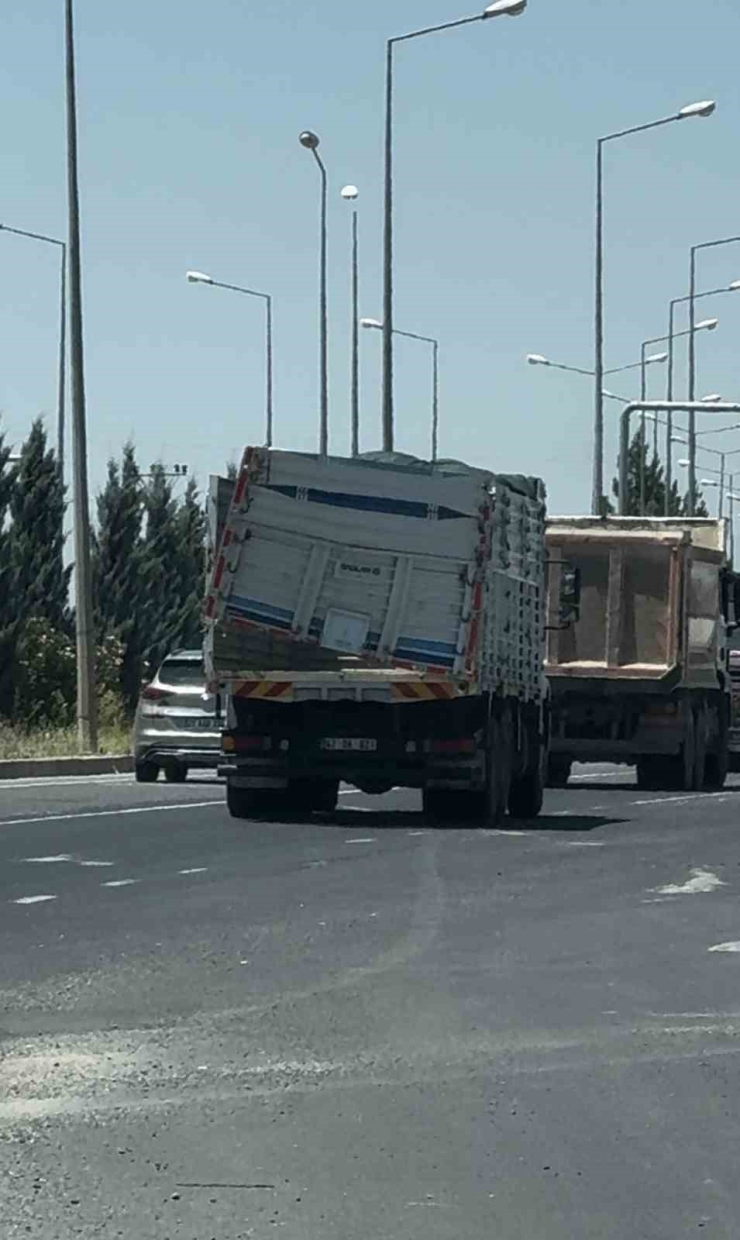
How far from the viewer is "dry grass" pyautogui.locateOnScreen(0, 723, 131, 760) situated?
37250 mm

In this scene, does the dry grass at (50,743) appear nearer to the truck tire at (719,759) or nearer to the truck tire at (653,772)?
the truck tire at (653,772)

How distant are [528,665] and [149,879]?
9.60 meters

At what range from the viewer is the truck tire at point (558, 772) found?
1399 inches

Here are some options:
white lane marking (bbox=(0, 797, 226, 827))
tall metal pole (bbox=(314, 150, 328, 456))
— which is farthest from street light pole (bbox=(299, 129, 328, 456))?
white lane marking (bbox=(0, 797, 226, 827))

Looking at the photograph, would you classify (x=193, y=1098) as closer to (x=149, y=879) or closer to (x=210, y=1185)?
(x=210, y=1185)

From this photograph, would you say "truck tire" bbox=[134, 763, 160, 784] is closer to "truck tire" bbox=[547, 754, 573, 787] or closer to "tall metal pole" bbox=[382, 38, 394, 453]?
"truck tire" bbox=[547, 754, 573, 787]

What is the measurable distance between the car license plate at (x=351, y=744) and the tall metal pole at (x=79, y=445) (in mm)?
13413

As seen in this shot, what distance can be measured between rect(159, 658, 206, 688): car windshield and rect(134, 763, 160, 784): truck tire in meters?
1.01

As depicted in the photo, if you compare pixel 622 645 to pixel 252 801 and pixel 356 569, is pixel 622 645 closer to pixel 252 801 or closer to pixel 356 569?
pixel 252 801

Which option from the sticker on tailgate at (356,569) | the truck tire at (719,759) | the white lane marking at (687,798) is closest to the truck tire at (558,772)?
the truck tire at (719,759)

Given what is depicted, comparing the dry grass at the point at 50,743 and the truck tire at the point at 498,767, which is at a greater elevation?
the truck tire at the point at 498,767

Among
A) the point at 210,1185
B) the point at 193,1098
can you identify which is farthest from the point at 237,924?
the point at 210,1185

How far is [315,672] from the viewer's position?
24797mm

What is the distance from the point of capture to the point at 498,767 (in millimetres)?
25578
